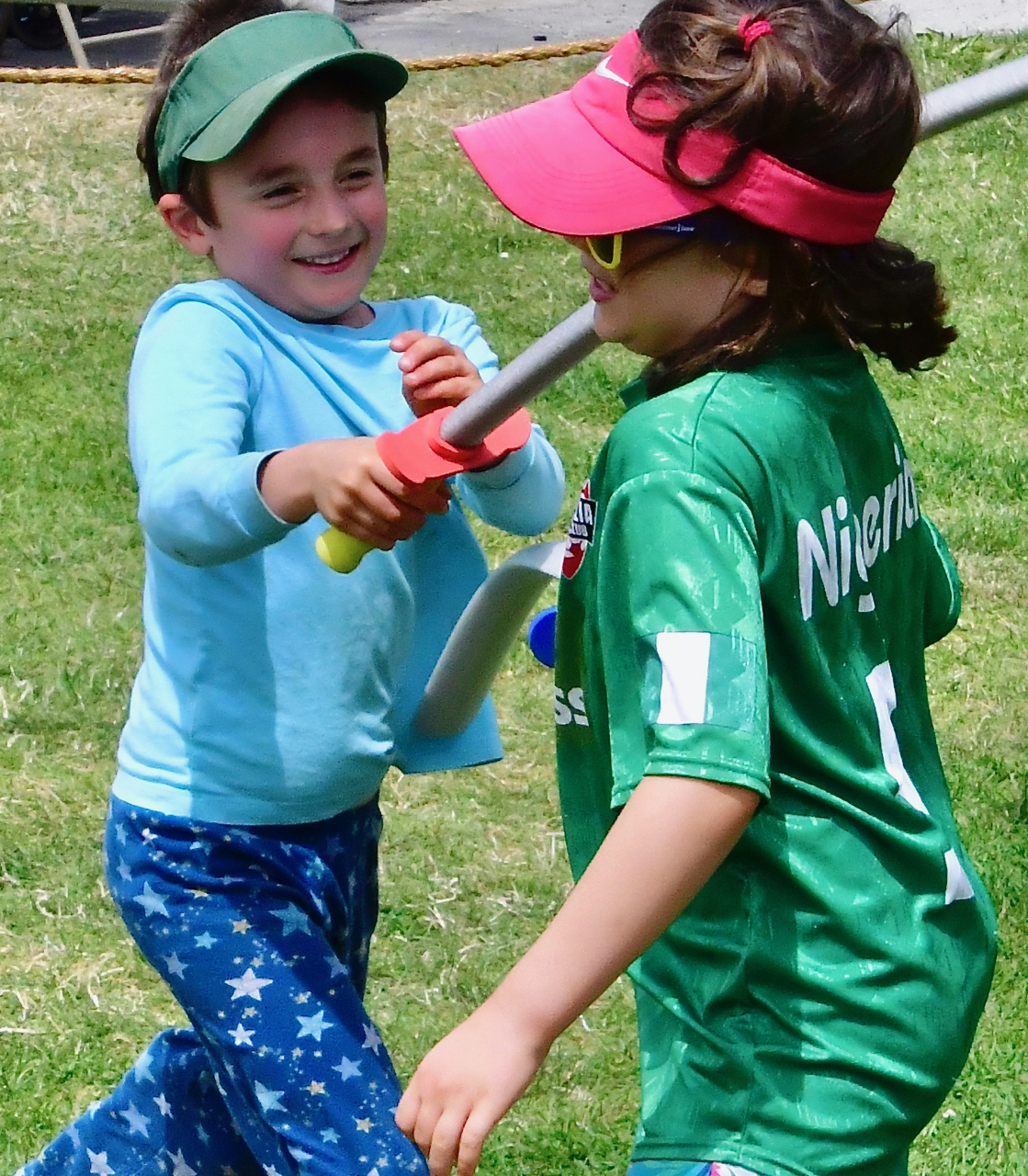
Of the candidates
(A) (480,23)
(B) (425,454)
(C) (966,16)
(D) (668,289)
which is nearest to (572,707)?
(B) (425,454)

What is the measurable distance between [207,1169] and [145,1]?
342 centimetres

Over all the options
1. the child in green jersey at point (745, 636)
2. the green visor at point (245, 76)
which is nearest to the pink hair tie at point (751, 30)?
the child in green jersey at point (745, 636)

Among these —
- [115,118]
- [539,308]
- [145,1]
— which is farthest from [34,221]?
[145,1]

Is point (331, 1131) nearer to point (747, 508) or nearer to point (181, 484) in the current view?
point (181, 484)

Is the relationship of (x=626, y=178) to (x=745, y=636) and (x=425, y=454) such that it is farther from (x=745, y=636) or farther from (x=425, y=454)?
(x=745, y=636)

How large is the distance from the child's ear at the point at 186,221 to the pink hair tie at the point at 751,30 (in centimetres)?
97

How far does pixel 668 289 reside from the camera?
188cm

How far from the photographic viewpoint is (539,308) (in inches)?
279

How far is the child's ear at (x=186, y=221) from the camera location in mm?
2555

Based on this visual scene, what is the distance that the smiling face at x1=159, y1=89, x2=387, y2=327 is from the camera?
96.8 inches

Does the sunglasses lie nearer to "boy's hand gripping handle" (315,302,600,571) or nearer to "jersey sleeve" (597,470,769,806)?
"boy's hand gripping handle" (315,302,600,571)

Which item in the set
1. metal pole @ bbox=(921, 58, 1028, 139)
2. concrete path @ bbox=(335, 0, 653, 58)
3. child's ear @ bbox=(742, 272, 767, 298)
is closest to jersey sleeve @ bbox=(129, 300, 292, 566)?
child's ear @ bbox=(742, 272, 767, 298)

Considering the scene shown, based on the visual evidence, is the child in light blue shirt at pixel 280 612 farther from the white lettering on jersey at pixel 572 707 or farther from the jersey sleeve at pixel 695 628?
the jersey sleeve at pixel 695 628

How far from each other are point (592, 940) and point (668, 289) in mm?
629
